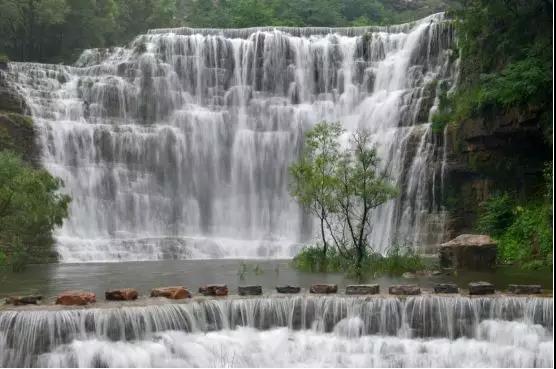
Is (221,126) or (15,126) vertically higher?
(221,126)

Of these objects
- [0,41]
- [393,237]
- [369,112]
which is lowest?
[393,237]

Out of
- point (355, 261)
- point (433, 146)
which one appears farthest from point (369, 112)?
point (355, 261)

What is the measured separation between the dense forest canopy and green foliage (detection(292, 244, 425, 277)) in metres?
31.7

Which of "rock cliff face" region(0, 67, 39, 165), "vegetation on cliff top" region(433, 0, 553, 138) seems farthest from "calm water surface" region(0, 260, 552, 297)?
"rock cliff face" region(0, 67, 39, 165)

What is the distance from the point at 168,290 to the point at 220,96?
28.7 m

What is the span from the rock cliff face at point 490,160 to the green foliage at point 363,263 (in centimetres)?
772

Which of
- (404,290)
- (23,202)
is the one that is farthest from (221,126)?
(404,290)

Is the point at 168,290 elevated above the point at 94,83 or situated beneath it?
situated beneath

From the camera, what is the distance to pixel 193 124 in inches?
1732

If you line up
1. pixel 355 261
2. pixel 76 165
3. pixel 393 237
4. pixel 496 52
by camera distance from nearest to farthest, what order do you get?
pixel 355 261, pixel 496 52, pixel 393 237, pixel 76 165

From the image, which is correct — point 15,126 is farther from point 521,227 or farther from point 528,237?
point 528,237

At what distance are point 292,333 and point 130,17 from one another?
49284 mm

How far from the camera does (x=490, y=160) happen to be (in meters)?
32.7

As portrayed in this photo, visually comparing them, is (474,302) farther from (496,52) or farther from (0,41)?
(0,41)
